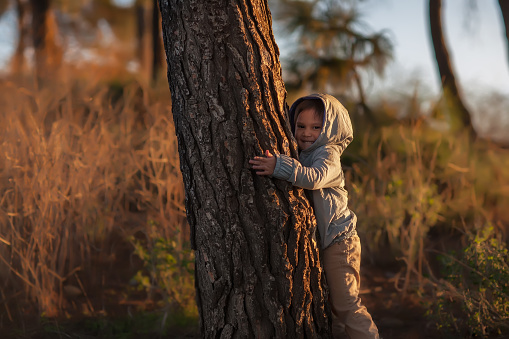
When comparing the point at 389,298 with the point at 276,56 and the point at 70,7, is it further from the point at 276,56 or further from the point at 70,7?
the point at 70,7

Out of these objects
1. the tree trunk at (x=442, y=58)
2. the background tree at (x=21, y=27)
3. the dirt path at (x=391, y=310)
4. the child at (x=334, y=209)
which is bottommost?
the dirt path at (x=391, y=310)

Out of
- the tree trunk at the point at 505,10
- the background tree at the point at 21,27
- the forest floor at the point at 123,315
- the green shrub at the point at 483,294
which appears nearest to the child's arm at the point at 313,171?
the green shrub at the point at 483,294

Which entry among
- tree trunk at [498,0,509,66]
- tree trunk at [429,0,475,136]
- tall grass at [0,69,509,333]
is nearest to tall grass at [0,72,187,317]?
tall grass at [0,69,509,333]

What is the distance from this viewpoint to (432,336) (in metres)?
2.76

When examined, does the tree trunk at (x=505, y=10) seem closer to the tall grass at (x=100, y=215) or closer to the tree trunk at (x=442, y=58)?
the tall grass at (x=100, y=215)

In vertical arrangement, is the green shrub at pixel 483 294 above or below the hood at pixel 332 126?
below

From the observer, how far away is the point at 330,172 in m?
2.04

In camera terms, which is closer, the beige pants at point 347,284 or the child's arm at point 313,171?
Result: the child's arm at point 313,171

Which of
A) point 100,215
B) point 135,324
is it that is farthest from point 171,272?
point 100,215

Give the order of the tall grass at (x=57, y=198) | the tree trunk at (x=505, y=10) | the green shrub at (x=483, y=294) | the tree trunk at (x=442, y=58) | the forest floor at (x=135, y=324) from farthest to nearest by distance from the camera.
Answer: the tree trunk at (x=442, y=58) < the tree trunk at (x=505, y=10) < the tall grass at (x=57, y=198) < the forest floor at (x=135, y=324) < the green shrub at (x=483, y=294)

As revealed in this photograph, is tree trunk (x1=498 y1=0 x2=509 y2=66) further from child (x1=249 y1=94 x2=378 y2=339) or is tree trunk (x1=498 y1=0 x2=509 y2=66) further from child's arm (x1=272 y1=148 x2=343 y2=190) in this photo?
child's arm (x1=272 y1=148 x2=343 y2=190)

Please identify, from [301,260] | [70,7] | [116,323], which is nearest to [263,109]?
[301,260]

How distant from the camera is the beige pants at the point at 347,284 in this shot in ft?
7.18

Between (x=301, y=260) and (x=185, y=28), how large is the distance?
3.28 feet
